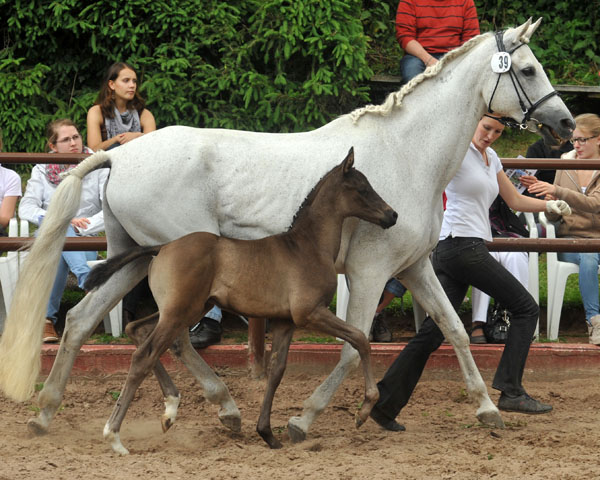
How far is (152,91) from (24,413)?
3863 mm

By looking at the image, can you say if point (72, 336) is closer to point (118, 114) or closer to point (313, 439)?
point (313, 439)

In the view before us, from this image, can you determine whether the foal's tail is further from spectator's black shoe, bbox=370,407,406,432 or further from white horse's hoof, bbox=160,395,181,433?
spectator's black shoe, bbox=370,407,406,432

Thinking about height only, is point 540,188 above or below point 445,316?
above

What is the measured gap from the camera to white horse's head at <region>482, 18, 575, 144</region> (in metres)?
5.22

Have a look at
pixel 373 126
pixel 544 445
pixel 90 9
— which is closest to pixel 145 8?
pixel 90 9

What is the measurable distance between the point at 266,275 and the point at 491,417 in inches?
62.1

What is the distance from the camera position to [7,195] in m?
6.96

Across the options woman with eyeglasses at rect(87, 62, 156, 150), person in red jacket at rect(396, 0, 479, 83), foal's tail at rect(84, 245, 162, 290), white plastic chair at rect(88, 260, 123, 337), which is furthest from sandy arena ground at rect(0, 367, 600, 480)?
person in red jacket at rect(396, 0, 479, 83)

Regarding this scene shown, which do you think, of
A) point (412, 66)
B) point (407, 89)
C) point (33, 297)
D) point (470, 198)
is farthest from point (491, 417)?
point (412, 66)

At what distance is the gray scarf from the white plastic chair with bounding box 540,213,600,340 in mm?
3145

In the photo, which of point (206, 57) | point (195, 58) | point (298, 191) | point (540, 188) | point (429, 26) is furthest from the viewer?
point (206, 57)

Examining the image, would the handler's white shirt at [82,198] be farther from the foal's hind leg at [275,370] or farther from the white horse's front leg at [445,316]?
the white horse's front leg at [445,316]

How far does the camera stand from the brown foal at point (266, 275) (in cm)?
489

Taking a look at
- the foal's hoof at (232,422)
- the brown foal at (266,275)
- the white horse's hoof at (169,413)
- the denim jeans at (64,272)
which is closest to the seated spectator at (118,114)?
the denim jeans at (64,272)
